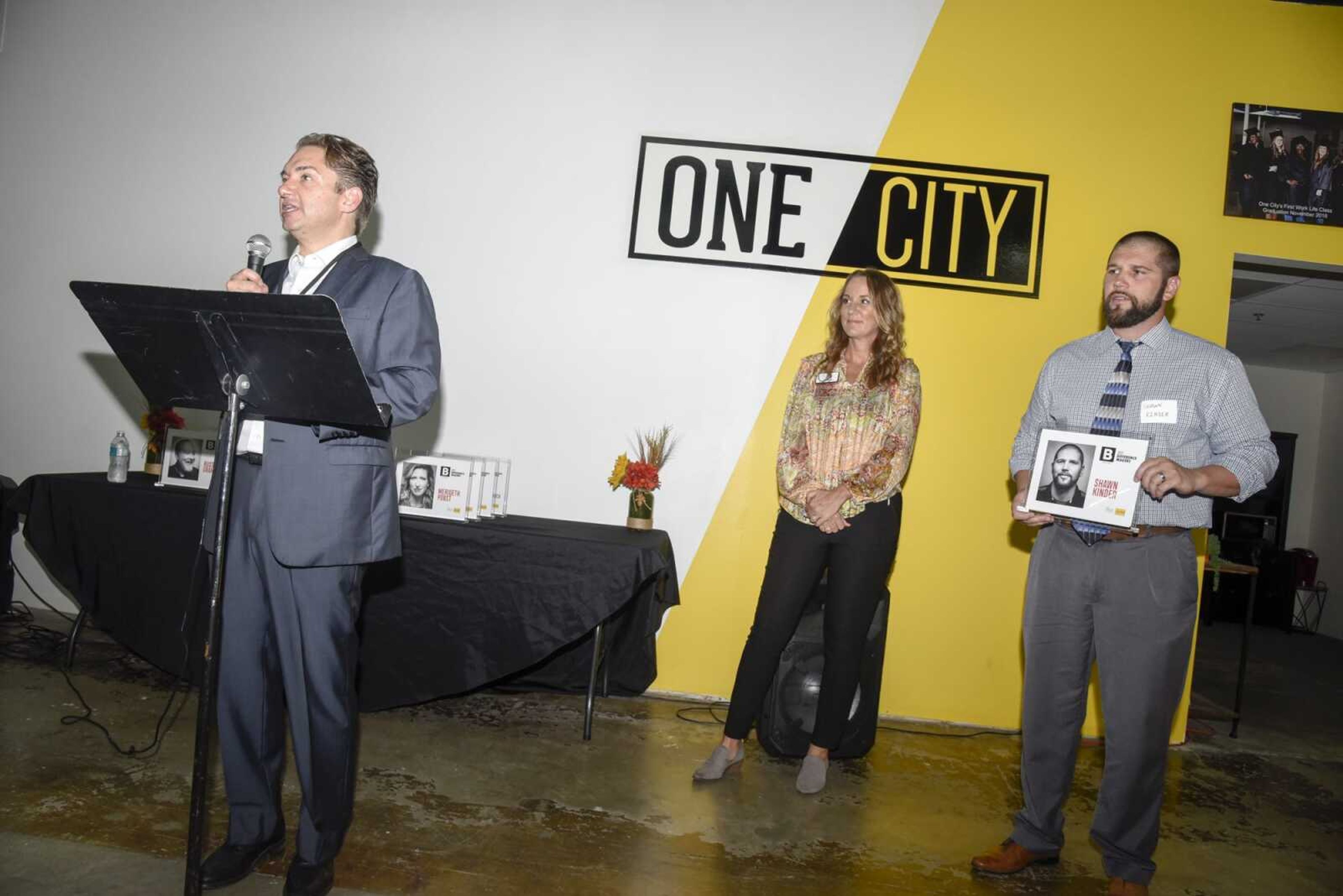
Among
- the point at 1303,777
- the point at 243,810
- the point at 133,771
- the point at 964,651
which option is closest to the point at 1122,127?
the point at 964,651

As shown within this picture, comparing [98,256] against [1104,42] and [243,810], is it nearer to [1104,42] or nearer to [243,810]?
[243,810]

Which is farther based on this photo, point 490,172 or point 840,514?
point 490,172

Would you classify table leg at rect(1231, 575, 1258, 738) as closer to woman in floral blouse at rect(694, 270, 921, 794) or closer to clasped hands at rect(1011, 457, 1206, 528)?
woman in floral blouse at rect(694, 270, 921, 794)

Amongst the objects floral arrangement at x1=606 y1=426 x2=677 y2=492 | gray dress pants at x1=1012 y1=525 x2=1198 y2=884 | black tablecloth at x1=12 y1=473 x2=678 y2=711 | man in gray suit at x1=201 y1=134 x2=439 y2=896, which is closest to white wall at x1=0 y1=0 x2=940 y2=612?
floral arrangement at x1=606 y1=426 x2=677 y2=492

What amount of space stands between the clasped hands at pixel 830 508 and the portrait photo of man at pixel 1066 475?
680 mm

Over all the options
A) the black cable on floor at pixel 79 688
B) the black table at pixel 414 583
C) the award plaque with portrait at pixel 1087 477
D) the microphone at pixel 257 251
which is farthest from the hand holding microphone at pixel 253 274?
the award plaque with portrait at pixel 1087 477

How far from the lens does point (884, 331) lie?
309 cm

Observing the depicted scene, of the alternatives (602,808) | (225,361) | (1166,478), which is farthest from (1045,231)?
(225,361)

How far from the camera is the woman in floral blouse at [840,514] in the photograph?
9.71 feet

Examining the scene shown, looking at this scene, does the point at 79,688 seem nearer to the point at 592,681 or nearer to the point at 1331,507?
the point at 592,681

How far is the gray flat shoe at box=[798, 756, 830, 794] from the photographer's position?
294cm

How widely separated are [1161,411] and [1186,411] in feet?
0.19

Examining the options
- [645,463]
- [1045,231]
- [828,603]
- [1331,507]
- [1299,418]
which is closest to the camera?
[828,603]

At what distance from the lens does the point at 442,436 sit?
13.1 ft
